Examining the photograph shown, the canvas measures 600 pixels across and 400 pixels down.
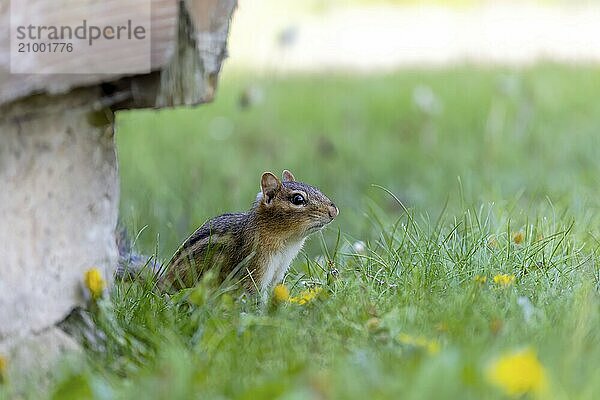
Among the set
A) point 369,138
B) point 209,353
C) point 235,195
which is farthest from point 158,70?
point 369,138

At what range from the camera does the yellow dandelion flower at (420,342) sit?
2700 mm

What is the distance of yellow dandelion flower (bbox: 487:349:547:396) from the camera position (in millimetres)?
2270

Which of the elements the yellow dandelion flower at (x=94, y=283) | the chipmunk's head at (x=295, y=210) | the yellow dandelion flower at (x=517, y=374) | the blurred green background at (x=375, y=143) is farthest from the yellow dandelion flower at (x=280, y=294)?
the blurred green background at (x=375, y=143)

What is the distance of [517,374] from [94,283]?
4.46 feet

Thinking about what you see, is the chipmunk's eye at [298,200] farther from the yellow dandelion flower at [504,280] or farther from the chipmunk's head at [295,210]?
the yellow dandelion flower at [504,280]

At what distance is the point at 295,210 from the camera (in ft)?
13.7

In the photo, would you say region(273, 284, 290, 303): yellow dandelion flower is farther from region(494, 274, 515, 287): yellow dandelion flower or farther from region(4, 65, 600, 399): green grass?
region(494, 274, 515, 287): yellow dandelion flower

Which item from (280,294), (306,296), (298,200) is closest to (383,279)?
(306,296)

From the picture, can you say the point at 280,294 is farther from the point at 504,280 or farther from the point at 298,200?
the point at 298,200

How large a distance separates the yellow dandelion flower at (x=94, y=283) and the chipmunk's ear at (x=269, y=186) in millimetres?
1117

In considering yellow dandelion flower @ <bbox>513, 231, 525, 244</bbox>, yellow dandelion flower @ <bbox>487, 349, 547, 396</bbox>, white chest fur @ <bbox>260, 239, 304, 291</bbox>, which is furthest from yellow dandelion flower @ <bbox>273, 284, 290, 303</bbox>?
yellow dandelion flower @ <bbox>487, 349, 547, 396</bbox>

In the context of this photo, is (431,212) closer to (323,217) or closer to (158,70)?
(323,217)

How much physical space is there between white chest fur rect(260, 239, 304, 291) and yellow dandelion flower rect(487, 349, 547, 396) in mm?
1732

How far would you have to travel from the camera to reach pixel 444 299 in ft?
10.6
